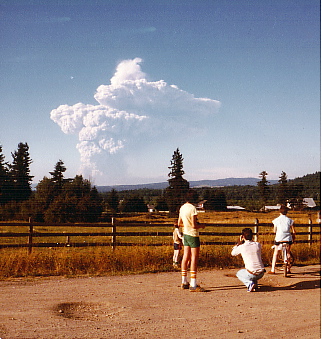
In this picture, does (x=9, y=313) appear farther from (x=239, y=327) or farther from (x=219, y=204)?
(x=219, y=204)

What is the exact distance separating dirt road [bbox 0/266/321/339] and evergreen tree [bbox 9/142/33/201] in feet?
174

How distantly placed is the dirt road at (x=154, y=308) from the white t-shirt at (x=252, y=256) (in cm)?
45

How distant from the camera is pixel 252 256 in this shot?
810 centimetres

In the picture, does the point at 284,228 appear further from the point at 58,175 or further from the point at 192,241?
the point at 58,175

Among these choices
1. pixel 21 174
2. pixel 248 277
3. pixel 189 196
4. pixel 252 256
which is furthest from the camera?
pixel 21 174

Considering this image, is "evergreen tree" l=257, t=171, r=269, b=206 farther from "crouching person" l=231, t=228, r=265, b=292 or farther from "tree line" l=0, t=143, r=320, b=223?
"crouching person" l=231, t=228, r=265, b=292

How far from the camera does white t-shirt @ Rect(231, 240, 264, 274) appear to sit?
315 inches

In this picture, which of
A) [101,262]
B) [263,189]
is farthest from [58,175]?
[101,262]

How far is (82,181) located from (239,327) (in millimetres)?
59257

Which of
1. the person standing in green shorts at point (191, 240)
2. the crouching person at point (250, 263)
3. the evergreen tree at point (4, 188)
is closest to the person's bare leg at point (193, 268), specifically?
the person standing in green shorts at point (191, 240)

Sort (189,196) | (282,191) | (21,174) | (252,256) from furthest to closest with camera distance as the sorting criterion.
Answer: (21,174), (282,191), (189,196), (252,256)

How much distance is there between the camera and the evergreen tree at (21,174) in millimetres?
60438

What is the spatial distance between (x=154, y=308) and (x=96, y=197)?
5002cm

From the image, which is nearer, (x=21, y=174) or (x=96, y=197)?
(x=96, y=197)
